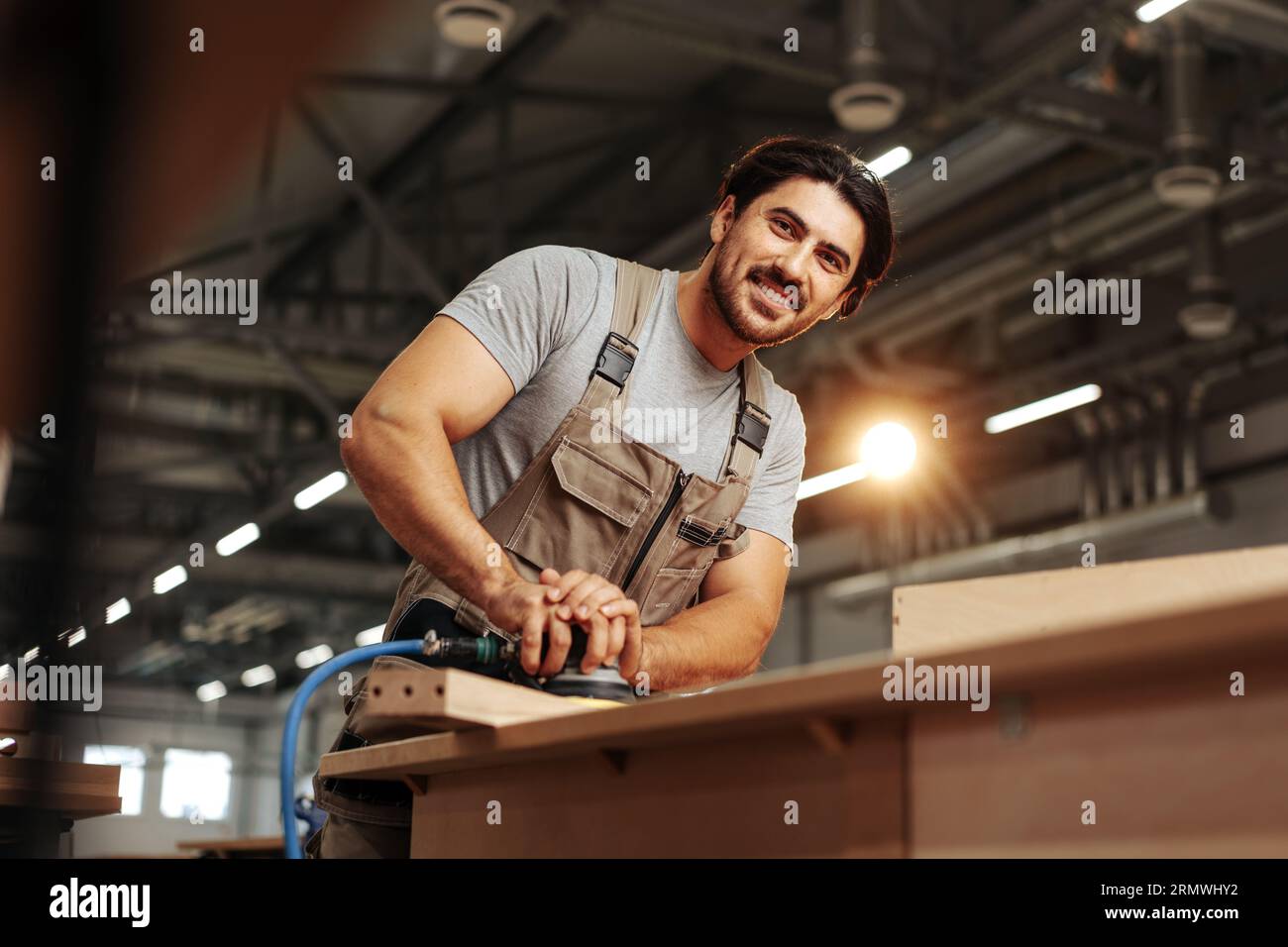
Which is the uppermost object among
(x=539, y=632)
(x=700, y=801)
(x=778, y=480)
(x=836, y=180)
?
(x=836, y=180)

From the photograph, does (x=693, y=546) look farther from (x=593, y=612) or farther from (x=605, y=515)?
(x=593, y=612)

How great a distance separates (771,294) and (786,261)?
2.5 inches

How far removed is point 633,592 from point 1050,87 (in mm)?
3821

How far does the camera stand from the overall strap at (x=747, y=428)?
233 cm

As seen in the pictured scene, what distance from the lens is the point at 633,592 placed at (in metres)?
2.29

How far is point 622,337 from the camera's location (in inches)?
88.8

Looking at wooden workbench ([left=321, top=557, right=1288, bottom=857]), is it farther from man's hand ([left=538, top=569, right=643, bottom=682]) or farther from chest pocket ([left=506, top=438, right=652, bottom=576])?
chest pocket ([left=506, top=438, right=652, bottom=576])

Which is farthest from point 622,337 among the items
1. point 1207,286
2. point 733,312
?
point 1207,286

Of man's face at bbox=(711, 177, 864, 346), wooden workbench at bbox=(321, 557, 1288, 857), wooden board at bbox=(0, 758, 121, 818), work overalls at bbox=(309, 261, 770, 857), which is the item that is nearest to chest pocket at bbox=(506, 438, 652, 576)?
work overalls at bbox=(309, 261, 770, 857)

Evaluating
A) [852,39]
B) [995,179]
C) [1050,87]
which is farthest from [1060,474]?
[852,39]

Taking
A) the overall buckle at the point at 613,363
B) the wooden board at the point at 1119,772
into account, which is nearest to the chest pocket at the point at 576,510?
the overall buckle at the point at 613,363

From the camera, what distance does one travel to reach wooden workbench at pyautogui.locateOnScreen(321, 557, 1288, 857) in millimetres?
974

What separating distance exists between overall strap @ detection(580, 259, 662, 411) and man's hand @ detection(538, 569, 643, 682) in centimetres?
54
